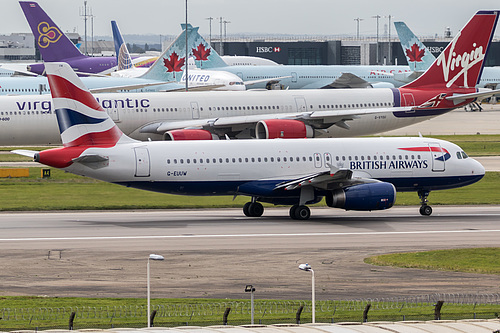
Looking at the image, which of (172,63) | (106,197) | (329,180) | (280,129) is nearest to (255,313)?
(329,180)

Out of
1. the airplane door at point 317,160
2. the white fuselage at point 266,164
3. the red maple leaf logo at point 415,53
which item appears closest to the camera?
the white fuselage at point 266,164

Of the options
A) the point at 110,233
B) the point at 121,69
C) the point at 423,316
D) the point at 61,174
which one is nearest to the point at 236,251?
the point at 110,233

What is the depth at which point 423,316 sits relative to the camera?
25.5 m

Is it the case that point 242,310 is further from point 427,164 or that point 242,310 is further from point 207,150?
point 427,164

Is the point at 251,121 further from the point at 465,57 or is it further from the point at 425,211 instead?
the point at 425,211

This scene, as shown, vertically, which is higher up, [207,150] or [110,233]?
[207,150]

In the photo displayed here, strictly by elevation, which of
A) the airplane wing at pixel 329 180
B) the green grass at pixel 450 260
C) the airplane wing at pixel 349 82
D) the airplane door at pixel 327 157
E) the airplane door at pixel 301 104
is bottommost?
the green grass at pixel 450 260

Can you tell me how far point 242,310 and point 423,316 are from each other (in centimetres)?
512

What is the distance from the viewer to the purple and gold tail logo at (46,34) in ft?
273

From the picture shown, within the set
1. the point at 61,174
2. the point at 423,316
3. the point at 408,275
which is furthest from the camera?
the point at 61,174

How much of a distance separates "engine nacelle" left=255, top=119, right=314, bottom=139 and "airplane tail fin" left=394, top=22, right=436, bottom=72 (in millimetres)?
90322

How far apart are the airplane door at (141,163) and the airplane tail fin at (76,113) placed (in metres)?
1.32

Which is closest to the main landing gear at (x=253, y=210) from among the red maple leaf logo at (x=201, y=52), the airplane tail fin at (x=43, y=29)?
the airplane tail fin at (x=43, y=29)

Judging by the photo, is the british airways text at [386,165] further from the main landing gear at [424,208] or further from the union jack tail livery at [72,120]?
the union jack tail livery at [72,120]
